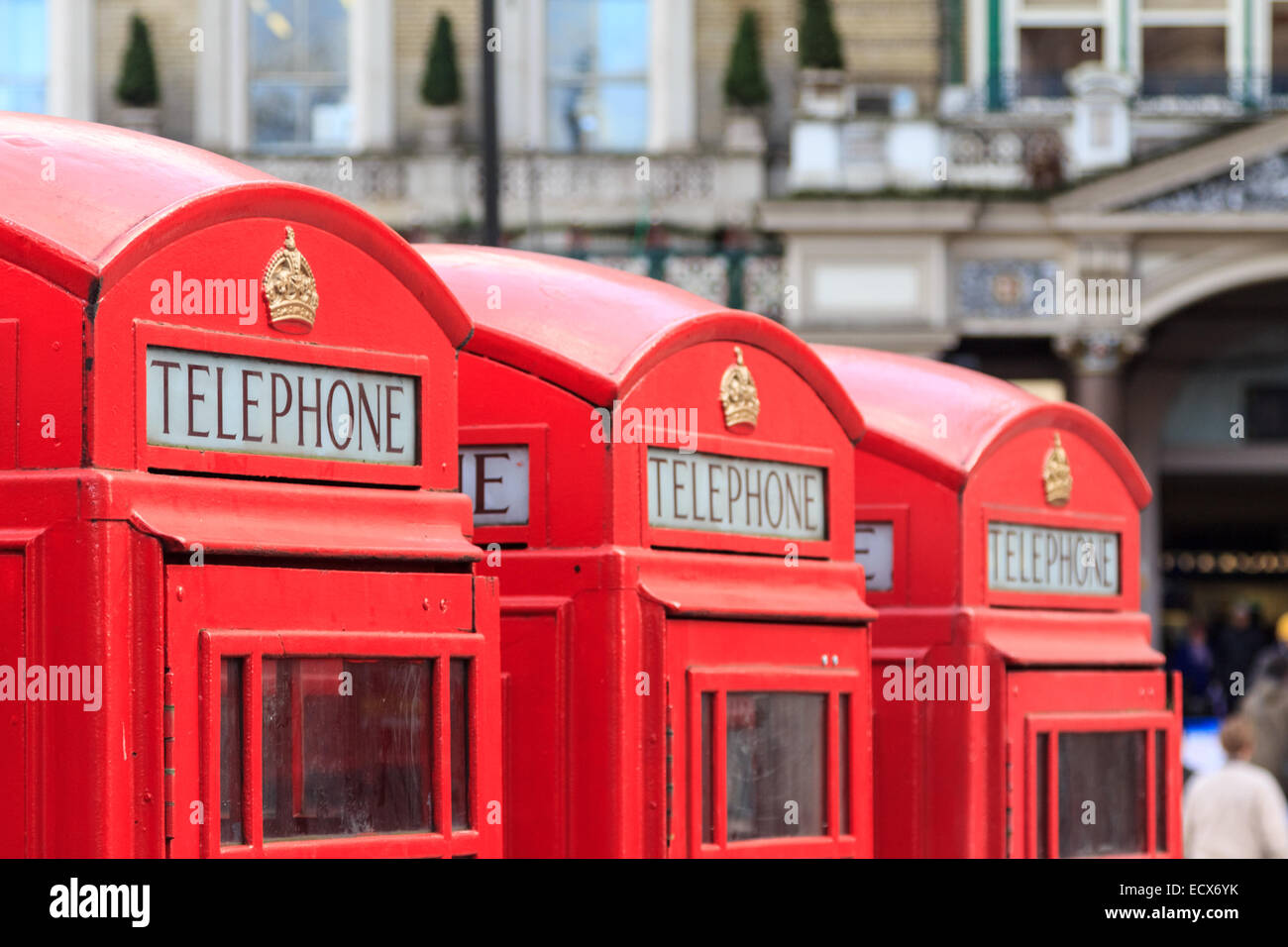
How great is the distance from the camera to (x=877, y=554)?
264 inches

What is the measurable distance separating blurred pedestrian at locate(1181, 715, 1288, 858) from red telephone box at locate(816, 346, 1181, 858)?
3.97 ft

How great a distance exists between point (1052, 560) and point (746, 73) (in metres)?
16.8

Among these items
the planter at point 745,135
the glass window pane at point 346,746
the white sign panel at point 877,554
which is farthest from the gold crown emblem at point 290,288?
the planter at point 745,135

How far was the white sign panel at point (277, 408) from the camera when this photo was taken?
12.6 feet

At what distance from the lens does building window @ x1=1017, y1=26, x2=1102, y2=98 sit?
23344mm

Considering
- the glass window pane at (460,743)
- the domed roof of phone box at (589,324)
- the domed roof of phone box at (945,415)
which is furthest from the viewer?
the domed roof of phone box at (945,415)

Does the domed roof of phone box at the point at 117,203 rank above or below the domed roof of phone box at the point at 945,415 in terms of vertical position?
above

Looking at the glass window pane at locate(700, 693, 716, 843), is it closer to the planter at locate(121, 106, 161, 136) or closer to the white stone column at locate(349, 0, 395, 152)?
the white stone column at locate(349, 0, 395, 152)

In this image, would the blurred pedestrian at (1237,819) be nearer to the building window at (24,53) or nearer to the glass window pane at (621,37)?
the glass window pane at (621,37)

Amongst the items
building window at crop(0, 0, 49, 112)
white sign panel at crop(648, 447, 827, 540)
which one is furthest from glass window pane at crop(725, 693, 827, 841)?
building window at crop(0, 0, 49, 112)

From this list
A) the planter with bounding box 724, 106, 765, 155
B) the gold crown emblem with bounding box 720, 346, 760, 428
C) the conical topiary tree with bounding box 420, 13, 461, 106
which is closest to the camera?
the gold crown emblem with bounding box 720, 346, 760, 428

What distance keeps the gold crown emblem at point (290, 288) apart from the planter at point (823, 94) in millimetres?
18210
